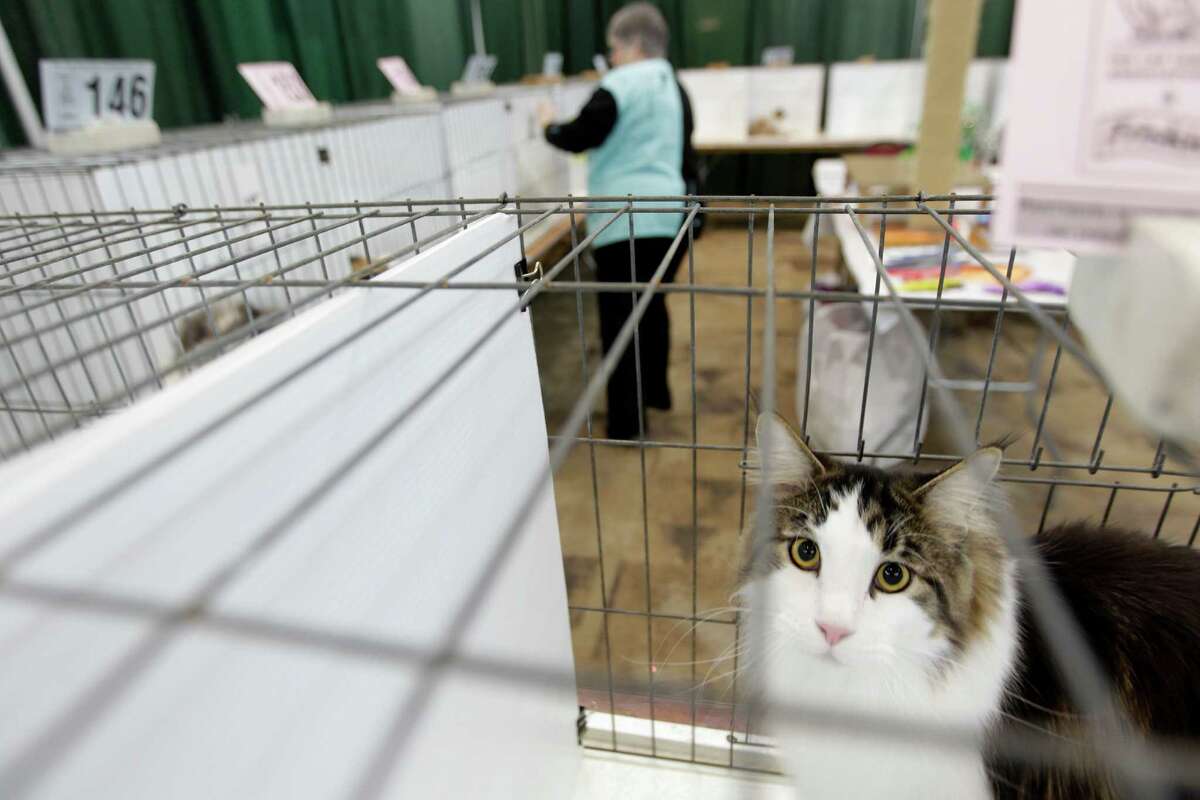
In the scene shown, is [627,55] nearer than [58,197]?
No

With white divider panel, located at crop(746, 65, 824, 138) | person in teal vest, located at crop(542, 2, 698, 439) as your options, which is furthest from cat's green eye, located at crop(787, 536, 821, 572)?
white divider panel, located at crop(746, 65, 824, 138)

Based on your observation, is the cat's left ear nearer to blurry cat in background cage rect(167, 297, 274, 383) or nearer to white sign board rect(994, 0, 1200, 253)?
white sign board rect(994, 0, 1200, 253)

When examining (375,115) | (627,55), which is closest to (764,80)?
(627,55)

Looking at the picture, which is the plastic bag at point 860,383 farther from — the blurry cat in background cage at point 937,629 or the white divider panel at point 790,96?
the white divider panel at point 790,96

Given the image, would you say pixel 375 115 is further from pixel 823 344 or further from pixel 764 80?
pixel 764 80

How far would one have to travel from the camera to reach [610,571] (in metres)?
1.53

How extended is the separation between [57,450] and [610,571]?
4.29ft

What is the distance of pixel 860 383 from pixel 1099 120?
1358 mm

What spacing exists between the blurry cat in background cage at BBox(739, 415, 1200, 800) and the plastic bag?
904mm

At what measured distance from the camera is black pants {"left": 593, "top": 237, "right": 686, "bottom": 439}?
1780 millimetres

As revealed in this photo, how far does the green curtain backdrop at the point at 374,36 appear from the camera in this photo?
1596mm

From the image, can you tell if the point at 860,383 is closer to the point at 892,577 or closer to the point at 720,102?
the point at 892,577

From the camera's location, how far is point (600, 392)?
5.95ft

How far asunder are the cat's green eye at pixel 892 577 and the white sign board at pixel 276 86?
1.64 meters
